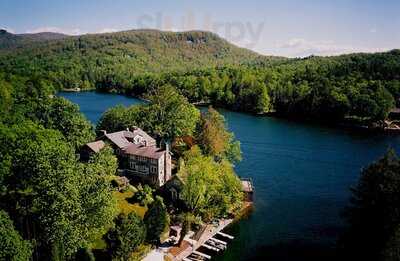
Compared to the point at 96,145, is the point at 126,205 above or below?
below

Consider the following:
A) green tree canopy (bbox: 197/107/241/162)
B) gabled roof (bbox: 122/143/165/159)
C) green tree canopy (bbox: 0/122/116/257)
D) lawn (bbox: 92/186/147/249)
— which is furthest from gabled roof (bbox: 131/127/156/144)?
green tree canopy (bbox: 0/122/116/257)

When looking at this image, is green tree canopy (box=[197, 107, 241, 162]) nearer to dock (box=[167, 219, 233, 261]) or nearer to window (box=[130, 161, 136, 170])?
window (box=[130, 161, 136, 170])

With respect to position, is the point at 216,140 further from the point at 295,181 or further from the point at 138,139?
the point at 295,181

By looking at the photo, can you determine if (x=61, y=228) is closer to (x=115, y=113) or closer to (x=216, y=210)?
(x=216, y=210)

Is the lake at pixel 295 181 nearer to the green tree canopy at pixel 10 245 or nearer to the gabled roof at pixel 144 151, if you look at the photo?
the gabled roof at pixel 144 151

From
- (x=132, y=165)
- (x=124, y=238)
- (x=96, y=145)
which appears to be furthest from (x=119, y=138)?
(x=124, y=238)

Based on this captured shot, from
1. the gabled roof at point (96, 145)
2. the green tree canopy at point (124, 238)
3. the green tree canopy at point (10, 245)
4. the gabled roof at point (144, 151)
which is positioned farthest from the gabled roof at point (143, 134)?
the green tree canopy at point (10, 245)
